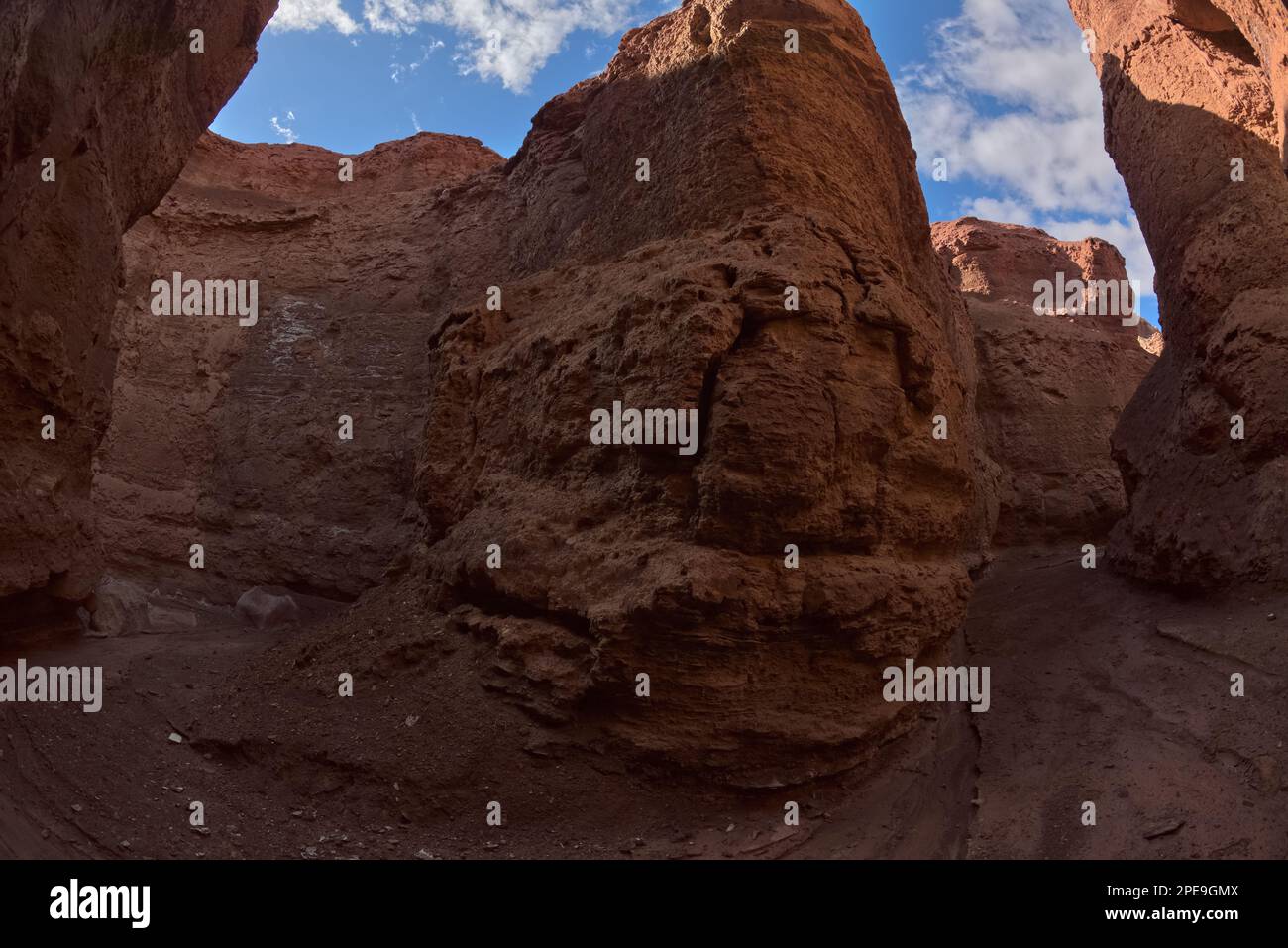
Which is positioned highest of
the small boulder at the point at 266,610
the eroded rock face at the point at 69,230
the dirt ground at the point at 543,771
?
the eroded rock face at the point at 69,230

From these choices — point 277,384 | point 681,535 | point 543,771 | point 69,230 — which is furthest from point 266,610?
point 681,535

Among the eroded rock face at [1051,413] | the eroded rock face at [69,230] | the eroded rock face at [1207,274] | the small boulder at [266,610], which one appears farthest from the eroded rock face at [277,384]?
the eroded rock face at [1051,413]

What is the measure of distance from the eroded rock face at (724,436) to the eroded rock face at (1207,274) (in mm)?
2685

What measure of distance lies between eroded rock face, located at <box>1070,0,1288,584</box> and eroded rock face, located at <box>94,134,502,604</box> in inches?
327

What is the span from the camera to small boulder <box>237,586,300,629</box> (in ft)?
34.2

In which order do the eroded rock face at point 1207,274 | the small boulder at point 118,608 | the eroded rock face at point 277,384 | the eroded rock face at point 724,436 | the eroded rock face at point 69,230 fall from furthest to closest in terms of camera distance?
the eroded rock face at point 277,384, the small boulder at point 118,608, the eroded rock face at point 1207,274, the eroded rock face at point 724,436, the eroded rock face at point 69,230

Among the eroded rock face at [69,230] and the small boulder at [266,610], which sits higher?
the eroded rock face at [69,230]

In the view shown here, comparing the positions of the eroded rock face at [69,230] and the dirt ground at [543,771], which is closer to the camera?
the dirt ground at [543,771]

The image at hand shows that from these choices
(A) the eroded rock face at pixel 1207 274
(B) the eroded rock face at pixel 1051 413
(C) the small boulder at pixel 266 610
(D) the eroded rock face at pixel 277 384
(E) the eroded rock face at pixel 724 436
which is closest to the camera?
(E) the eroded rock face at pixel 724 436

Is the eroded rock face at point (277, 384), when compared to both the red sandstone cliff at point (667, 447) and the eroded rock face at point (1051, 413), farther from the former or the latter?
the eroded rock face at point (1051, 413)

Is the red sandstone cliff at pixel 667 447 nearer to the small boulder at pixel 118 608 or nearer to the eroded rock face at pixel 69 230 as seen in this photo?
the small boulder at pixel 118 608

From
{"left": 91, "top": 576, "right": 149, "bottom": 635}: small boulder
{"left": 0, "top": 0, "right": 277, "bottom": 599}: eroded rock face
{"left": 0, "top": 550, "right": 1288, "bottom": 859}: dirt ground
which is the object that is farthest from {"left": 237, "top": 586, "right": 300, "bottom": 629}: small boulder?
{"left": 0, "top": 0, "right": 277, "bottom": 599}: eroded rock face

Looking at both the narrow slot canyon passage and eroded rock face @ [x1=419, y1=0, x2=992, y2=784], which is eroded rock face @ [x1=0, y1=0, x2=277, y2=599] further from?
eroded rock face @ [x1=419, y1=0, x2=992, y2=784]

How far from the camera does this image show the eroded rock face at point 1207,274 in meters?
8.12
